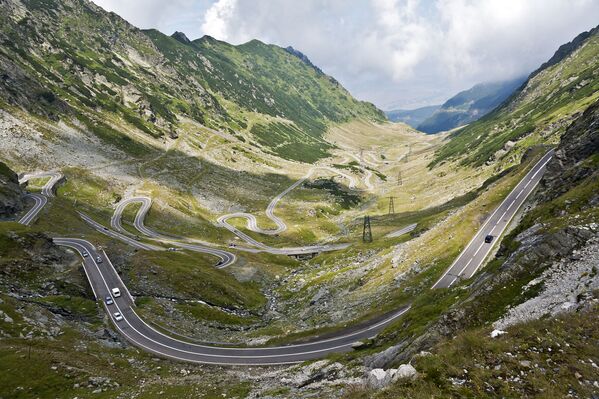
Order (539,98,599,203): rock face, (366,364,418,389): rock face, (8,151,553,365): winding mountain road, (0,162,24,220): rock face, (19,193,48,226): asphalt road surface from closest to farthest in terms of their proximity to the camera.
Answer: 1. (366,364,418,389): rock face
2. (539,98,599,203): rock face
3. (8,151,553,365): winding mountain road
4. (19,193,48,226): asphalt road surface
5. (0,162,24,220): rock face

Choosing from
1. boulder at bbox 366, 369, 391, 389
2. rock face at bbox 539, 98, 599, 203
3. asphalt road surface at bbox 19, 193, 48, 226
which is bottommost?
boulder at bbox 366, 369, 391, 389

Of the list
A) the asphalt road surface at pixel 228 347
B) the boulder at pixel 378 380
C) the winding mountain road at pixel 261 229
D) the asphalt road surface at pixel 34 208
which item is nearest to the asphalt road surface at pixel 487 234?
the asphalt road surface at pixel 228 347

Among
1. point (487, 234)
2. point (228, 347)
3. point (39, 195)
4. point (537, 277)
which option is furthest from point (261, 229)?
point (537, 277)

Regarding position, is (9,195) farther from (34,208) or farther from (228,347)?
(228,347)

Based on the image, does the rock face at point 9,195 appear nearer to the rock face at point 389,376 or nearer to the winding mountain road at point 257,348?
the winding mountain road at point 257,348

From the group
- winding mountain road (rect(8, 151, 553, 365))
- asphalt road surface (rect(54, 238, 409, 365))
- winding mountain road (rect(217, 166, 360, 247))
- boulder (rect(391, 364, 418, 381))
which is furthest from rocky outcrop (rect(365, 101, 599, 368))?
winding mountain road (rect(217, 166, 360, 247))

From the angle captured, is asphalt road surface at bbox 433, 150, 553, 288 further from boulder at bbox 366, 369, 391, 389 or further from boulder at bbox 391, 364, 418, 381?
boulder at bbox 391, 364, 418, 381

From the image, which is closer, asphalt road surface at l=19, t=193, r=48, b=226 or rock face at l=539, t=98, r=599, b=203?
rock face at l=539, t=98, r=599, b=203

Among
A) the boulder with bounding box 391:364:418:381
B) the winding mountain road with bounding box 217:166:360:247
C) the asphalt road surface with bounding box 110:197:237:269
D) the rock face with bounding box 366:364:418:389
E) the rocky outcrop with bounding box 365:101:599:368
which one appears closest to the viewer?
the boulder with bounding box 391:364:418:381
